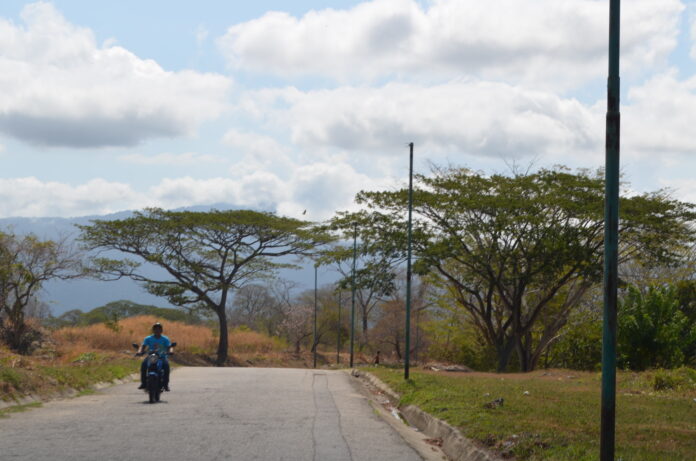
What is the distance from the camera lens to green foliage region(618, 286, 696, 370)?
2791 cm

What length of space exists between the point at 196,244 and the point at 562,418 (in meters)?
37.7

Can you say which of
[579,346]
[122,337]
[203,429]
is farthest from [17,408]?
[122,337]

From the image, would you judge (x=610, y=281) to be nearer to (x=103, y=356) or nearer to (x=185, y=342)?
(x=103, y=356)

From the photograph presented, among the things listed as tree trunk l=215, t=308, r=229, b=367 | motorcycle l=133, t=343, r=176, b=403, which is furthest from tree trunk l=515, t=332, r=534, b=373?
motorcycle l=133, t=343, r=176, b=403

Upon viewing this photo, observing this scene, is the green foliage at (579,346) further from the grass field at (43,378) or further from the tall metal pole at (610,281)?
the tall metal pole at (610,281)

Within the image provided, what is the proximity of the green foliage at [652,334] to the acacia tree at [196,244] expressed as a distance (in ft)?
67.0

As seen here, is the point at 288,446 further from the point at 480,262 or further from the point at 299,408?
the point at 480,262

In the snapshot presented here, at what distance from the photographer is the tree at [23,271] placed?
3912 centimetres

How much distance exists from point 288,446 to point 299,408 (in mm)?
4724

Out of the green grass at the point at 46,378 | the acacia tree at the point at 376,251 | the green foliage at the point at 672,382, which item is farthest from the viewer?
the acacia tree at the point at 376,251

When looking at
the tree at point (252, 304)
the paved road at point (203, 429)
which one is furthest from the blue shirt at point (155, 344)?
the tree at point (252, 304)

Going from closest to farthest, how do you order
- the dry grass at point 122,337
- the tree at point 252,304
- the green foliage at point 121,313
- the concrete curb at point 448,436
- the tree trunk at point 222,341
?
the concrete curb at point 448,436, the dry grass at point 122,337, the tree trunk at point 222,341, the green foliage at point 121,313, the tree at point 252,304

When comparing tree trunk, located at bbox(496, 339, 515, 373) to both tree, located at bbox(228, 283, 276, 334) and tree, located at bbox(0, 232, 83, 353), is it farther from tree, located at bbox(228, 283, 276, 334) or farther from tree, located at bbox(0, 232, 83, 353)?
tree, located at bbox(228, 283, 276, 334)

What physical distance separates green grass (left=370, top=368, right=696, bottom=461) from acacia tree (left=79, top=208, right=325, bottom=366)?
92.5 ft
